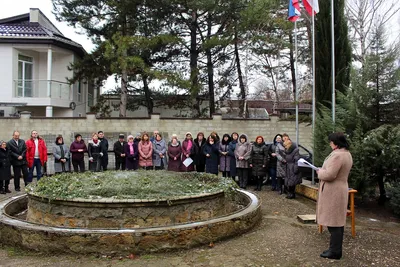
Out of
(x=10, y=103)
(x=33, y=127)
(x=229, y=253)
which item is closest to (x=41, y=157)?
(x=33, y=127)

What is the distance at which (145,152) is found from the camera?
11.5 metres

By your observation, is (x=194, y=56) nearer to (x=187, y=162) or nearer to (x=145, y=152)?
(x=145, y=152)

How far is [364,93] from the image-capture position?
→ 8906 millimetres

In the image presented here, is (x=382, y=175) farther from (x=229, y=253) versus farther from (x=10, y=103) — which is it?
(x=10, y=103)

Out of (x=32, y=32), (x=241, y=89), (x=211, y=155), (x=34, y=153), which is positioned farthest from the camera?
(x=241, y=89)

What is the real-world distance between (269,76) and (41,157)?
19.0 m

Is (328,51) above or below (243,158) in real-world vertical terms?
above

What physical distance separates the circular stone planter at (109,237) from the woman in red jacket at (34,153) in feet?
18.5

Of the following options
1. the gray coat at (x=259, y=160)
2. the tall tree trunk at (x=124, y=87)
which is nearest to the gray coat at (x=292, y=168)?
the gray coat at (x=259, y=160)

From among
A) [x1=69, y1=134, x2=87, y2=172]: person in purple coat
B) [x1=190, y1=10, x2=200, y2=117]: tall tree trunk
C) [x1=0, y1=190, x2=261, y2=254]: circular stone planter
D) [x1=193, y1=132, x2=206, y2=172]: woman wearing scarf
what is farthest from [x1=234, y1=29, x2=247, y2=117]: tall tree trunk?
[x1=0, y1=190, x2=261, y2=254]: circular stone planter

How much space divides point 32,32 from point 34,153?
13517mm

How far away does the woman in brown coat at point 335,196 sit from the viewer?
516 cm

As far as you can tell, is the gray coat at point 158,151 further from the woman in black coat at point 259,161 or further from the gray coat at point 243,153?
the woman in black coat at point 259,161

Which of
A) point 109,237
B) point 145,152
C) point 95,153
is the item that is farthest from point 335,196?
point 95,153
